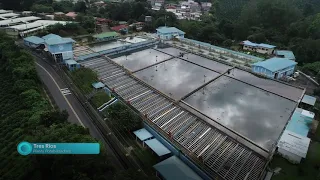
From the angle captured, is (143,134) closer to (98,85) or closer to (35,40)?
(98,85)

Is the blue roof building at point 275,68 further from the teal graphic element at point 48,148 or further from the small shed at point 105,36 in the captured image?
the small shed at point 105,36

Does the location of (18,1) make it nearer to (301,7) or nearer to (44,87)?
(44,87)

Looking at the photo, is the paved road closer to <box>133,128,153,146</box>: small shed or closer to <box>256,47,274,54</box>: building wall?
<box>133,128,153,146</box>: small shed

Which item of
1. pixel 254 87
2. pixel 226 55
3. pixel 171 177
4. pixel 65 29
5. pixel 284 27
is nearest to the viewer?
pixel 171 177

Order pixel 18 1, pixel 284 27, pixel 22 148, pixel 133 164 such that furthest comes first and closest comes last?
pixel 18 1 < pixel 284 27 < pixel 133 164 < pixel 22 148

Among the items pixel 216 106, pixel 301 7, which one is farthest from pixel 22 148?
pixel 301 7

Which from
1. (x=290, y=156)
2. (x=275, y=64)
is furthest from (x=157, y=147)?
(x=275, y=64)

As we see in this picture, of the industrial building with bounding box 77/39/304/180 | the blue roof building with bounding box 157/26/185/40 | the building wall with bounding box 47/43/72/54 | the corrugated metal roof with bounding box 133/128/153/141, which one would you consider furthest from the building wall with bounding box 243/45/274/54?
the corrugated metal roof with bounding box 133/128/153/141
